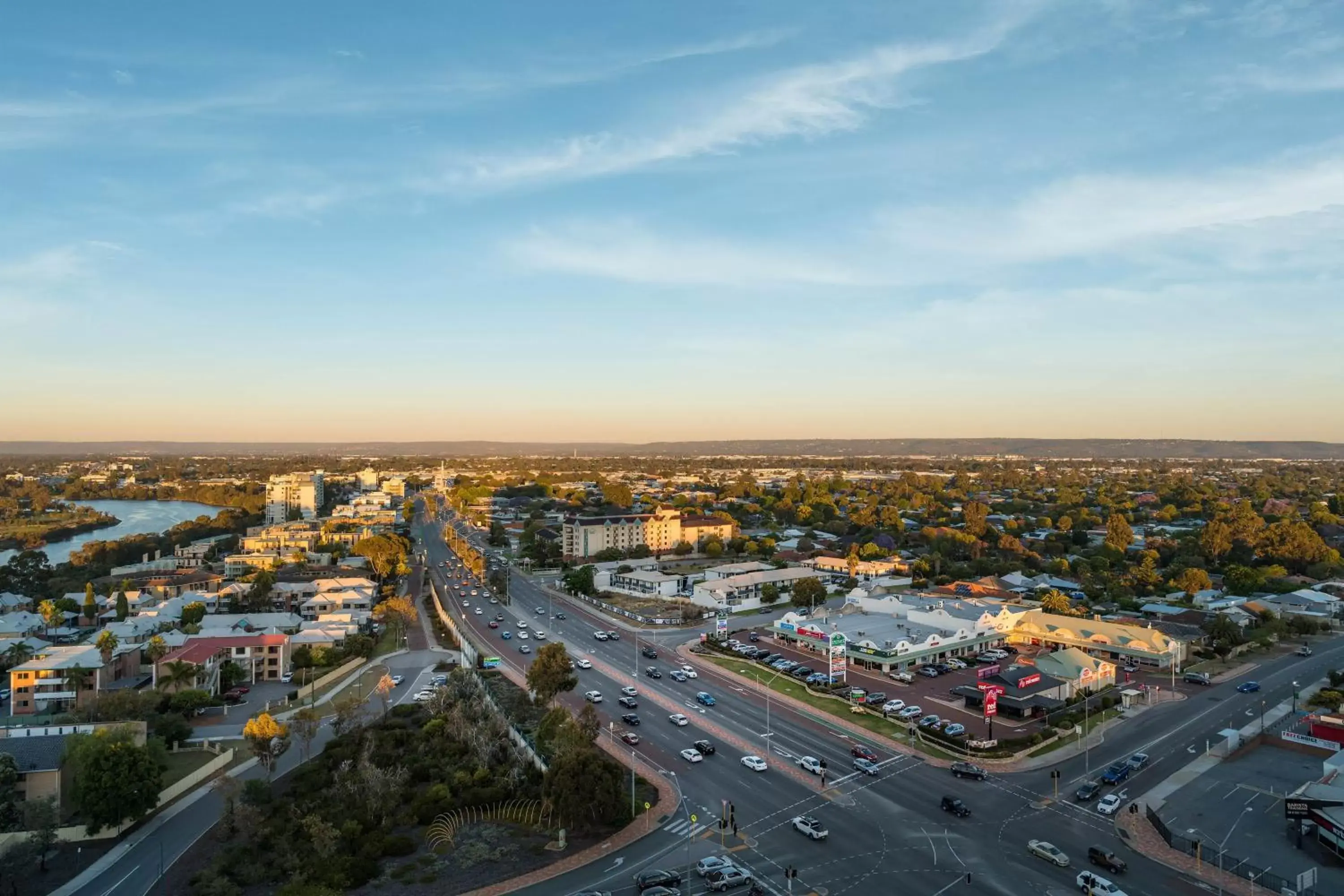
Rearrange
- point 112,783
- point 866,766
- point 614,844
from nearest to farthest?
point 614,844, point 112,783, point 866,766

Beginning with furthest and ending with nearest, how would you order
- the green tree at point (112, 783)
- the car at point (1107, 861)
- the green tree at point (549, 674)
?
the green tree at point (549, 674), the green tree at point (112, 783), the car at point (1107, 861)

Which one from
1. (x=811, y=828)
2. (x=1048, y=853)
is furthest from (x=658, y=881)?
(x=1048, y=853)

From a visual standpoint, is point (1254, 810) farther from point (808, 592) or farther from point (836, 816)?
point (808, 592)

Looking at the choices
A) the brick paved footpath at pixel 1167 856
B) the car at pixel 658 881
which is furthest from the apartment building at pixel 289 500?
the brick paved footpath at pixel 1167 856

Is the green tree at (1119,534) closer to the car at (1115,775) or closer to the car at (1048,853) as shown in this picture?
the car at (1115,775)

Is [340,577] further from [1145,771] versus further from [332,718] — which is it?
[1145,771]

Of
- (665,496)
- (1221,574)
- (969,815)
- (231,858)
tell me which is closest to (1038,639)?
(969,815)
